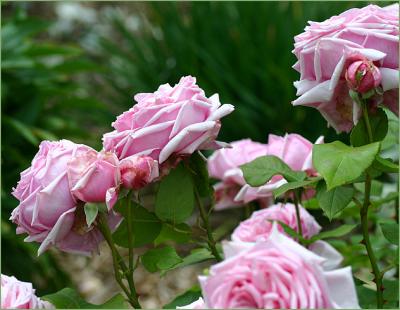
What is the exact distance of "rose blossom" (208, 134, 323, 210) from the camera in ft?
2.48

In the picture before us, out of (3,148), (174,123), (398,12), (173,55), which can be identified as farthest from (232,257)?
(173,55)

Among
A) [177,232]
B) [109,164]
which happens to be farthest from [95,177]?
[177,232]

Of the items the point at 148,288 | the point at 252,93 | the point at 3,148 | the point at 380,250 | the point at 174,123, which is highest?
the point at 174,123

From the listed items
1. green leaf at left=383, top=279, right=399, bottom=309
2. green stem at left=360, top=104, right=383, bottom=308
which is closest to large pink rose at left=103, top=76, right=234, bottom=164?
green stem at left=360, top=104, right=383, bottom=308

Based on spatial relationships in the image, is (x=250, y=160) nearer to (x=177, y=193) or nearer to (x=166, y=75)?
(x=177, y=193)

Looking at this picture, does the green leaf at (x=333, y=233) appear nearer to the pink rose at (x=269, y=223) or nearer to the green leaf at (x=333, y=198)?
the pink rose at (x=269, y=223)

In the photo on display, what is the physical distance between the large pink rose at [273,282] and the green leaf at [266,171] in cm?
22

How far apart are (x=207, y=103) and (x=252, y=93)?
7.93ft

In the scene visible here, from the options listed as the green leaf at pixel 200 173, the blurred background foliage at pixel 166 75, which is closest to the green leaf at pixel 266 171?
the green leaf at pixel 200 173

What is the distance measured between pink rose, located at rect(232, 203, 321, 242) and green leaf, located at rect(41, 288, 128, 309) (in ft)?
0.70

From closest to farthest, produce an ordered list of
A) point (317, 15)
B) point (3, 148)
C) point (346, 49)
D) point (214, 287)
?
point (214, 287), point (346, 49), point (3, 148), point (317, 15)

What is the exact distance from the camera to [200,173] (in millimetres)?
631

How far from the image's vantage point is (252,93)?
2996 mm

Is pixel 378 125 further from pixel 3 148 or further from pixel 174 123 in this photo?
pixel 3 148
